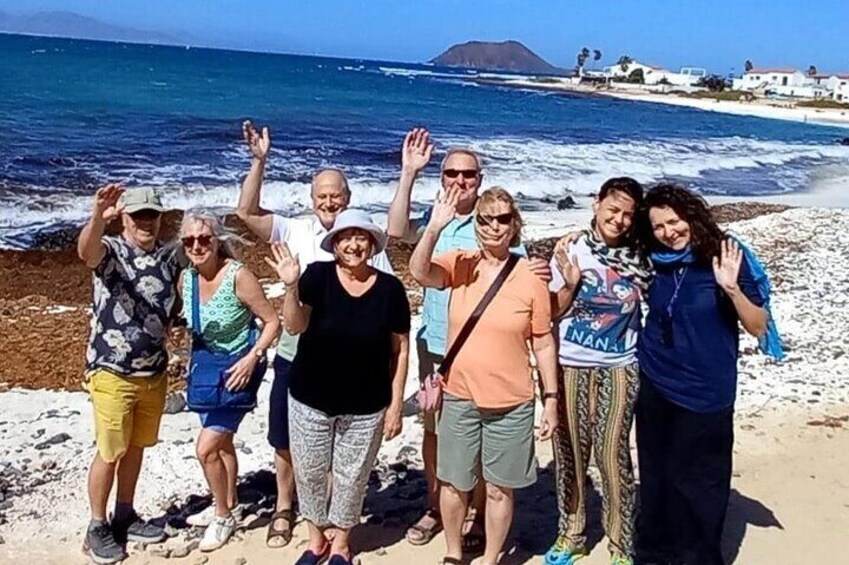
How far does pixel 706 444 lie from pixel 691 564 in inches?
27.4

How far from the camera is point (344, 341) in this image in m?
4.14

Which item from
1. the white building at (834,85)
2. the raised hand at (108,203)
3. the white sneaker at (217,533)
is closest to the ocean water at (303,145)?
the white sneaker at (217,533)

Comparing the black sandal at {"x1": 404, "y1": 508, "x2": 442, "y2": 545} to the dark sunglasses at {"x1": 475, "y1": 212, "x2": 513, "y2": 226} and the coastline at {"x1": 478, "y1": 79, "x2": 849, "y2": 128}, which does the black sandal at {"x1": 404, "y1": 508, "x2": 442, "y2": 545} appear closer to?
the dark sunglasses at {"x1": 475, "y1": 212, "x2": 513, "y2": 226}

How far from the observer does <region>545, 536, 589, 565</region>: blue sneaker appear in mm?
4824

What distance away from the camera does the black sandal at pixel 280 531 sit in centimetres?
498

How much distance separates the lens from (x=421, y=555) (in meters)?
4.95

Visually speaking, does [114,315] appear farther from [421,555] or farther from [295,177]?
[295,177]

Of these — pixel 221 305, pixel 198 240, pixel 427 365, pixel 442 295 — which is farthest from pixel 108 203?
pixel 427 365

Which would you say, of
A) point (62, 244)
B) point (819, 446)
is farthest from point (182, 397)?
point (62, 244)

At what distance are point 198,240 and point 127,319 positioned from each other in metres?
0.50

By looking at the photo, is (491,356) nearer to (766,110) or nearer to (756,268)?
(756,268)

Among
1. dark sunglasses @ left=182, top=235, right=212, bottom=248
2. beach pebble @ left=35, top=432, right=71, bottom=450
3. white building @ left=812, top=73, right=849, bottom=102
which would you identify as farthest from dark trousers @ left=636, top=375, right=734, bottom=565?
white building @ left=812, top=73, right=849, bottom=102

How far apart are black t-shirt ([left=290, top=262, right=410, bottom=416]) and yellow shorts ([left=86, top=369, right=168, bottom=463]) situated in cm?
80

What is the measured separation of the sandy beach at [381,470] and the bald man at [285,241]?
22cm
